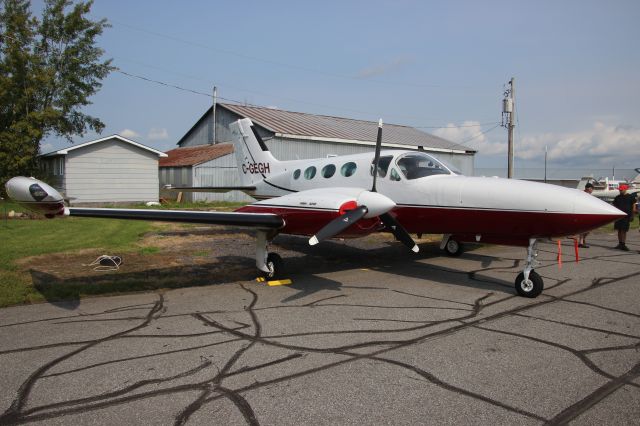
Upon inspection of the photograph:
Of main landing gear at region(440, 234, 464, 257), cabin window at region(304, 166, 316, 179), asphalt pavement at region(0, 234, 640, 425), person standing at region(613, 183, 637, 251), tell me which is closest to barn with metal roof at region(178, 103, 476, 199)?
person standing at region(613, 183, 637, 251)

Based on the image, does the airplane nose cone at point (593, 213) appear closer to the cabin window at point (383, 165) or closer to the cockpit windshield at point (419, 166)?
the cockpit windshield at point (419, 166)

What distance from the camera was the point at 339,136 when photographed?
30.8 m

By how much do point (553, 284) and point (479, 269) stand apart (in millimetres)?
1782

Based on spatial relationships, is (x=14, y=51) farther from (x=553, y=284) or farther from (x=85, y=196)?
(x=553, y=284)

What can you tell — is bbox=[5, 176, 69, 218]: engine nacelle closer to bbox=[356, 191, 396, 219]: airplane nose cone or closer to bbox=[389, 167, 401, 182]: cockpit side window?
bbox=[356, 191, 396, 219]: airplane nose cone

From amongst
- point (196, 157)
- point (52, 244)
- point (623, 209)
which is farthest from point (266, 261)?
point (196, 157)

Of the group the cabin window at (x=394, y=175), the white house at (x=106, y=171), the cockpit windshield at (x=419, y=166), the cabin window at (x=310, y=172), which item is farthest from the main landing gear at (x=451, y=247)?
the white house at (x=106, y=171)

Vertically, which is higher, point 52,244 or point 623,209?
point 623,209

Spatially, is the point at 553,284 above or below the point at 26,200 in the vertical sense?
below

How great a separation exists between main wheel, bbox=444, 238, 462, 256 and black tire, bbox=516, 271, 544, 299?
13.9 feet

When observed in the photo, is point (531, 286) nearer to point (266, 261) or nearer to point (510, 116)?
point (266, 261)

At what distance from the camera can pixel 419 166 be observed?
9.00m

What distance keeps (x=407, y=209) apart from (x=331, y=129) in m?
25.0

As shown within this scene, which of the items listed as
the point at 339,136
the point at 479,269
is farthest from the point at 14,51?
the point at 479,269
